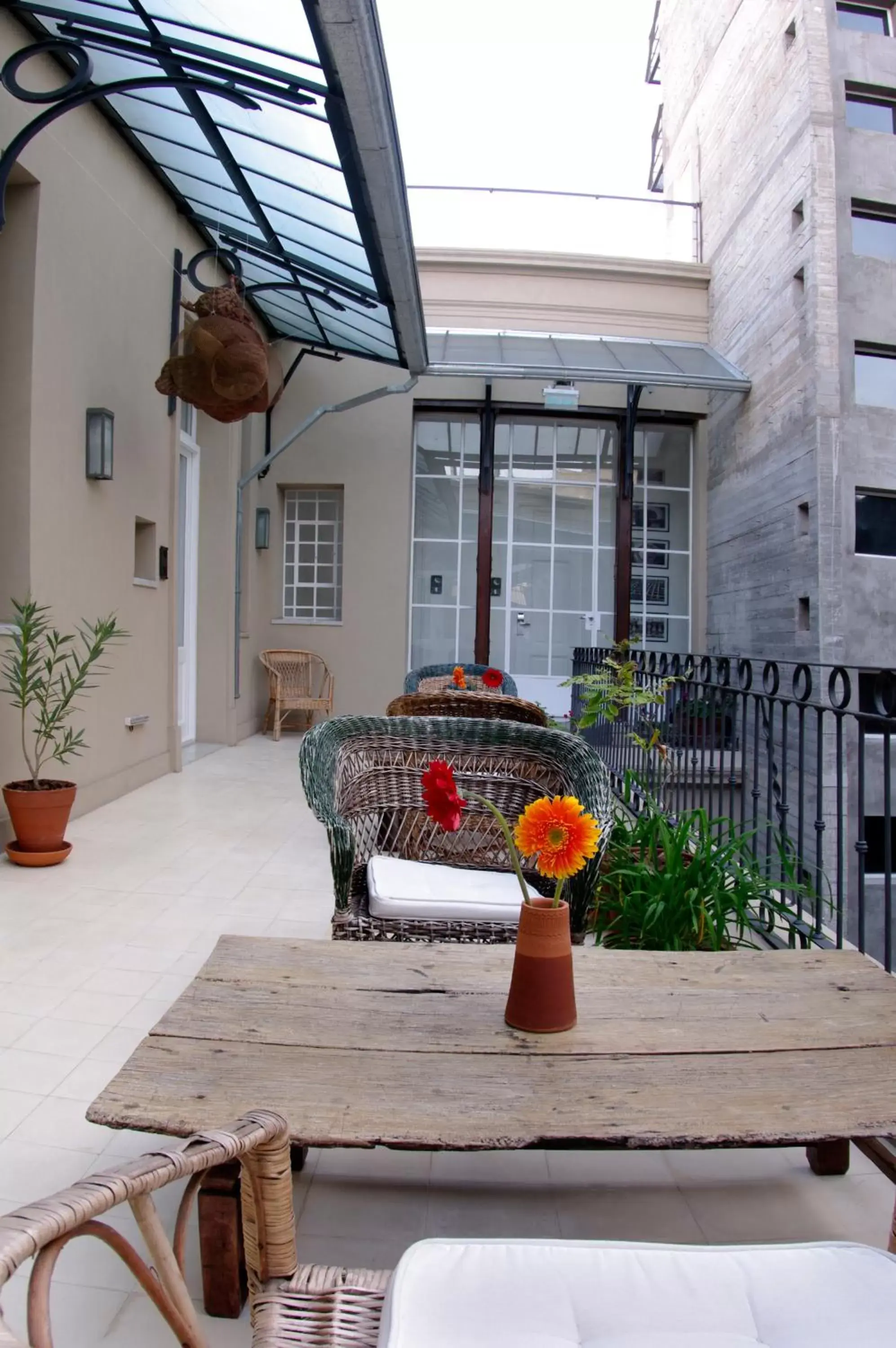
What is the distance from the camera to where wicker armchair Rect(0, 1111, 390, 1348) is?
577 millimetres

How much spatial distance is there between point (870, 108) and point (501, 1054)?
890 cm

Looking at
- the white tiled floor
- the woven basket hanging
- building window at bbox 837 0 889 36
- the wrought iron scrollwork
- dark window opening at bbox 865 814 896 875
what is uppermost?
building window at bbox 837 0 889 36

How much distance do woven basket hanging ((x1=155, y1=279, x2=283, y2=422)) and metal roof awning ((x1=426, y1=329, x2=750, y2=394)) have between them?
254 centimetres

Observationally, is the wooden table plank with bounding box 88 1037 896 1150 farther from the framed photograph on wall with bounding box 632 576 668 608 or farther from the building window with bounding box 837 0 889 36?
the building window with bounding box 837 0 889 36

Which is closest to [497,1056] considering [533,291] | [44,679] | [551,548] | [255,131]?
[44,679]

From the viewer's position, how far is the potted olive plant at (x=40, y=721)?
11.0 feet

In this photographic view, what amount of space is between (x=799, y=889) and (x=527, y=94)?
40.1 ft

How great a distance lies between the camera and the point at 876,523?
7.04 metres

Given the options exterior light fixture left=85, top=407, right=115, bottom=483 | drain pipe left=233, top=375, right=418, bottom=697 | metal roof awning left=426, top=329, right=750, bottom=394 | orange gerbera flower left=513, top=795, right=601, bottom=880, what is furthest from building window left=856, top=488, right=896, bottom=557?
orange gerbera flower left=513, top=795, right=601, bottom=880

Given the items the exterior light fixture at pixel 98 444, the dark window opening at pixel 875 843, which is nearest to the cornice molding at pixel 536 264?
the exterior light fixture at pixel 98 444

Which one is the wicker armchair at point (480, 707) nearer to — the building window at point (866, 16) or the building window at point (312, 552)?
the building window at point (312, 552)

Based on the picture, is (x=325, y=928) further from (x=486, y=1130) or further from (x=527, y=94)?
(x=527, y=94)

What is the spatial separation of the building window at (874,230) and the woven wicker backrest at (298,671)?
19.2 feet

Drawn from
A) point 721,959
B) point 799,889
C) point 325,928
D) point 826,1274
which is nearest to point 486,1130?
point 826,1274
